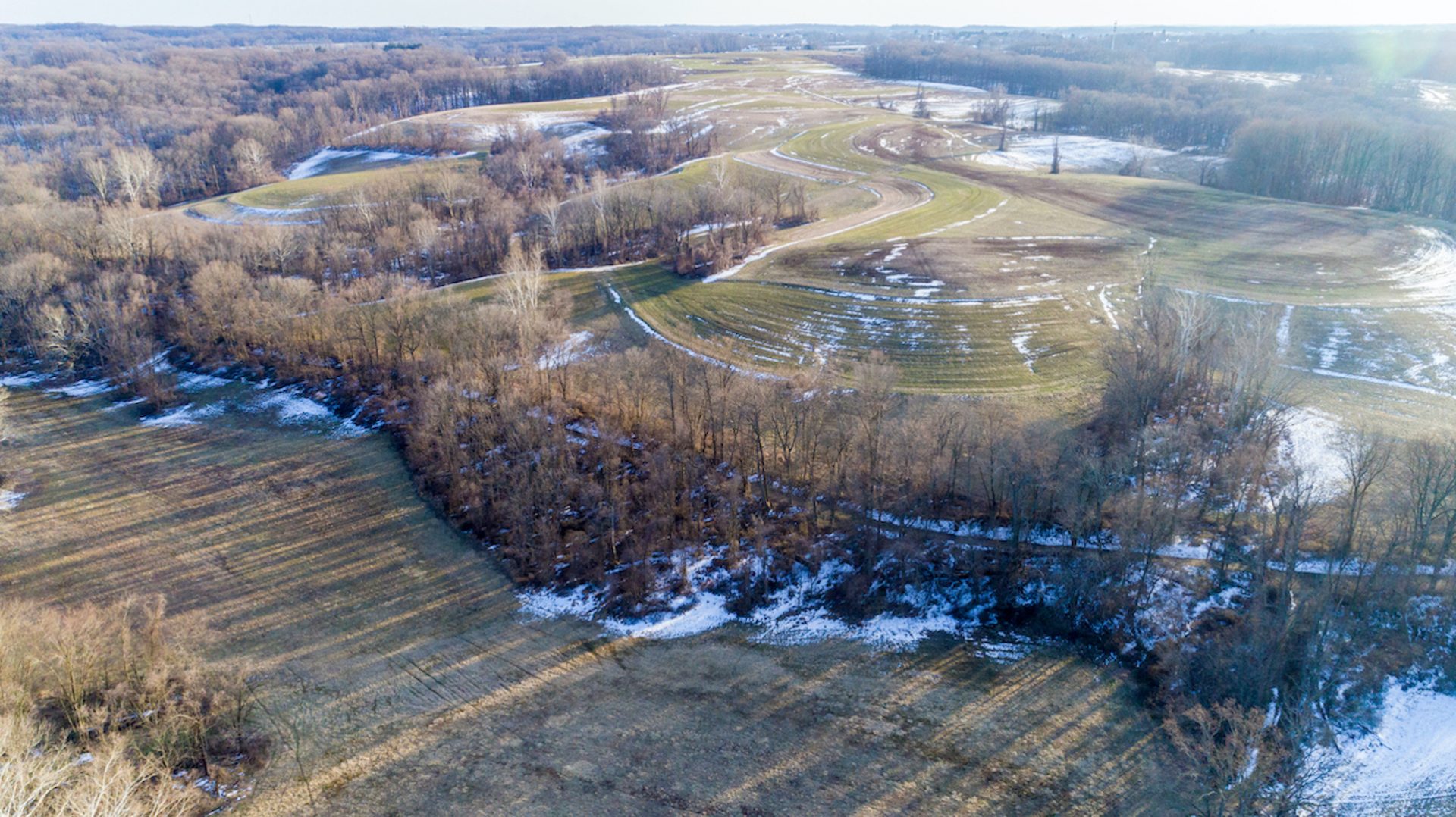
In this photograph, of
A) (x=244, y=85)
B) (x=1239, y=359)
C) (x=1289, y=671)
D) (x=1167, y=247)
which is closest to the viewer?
(x=1289, y=671)

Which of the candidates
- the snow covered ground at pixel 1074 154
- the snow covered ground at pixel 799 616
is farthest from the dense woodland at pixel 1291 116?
the snow covered ground at pixel 799 616

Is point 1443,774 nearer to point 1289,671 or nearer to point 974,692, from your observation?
point 1289,671

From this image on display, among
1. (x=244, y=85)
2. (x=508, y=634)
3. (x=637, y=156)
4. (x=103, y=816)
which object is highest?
(x=244, y=85)

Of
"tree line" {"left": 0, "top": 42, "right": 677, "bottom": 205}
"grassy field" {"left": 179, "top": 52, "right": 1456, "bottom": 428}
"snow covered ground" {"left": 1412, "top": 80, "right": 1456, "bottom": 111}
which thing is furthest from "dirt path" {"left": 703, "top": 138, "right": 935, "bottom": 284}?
"snow covered ground" {"left": 1412, "top": 80, "right": 1456, "bottom": 111}

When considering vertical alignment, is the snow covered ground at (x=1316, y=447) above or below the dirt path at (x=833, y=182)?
below

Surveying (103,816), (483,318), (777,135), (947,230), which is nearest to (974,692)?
(103,816)

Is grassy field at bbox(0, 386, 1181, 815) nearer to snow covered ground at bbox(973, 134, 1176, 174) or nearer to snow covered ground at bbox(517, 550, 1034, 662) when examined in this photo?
snow covered ground at bbox(517, 550, 1034, 662)

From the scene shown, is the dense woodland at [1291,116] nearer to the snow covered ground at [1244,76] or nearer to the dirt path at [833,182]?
the snow covered ground at [1244,76]
